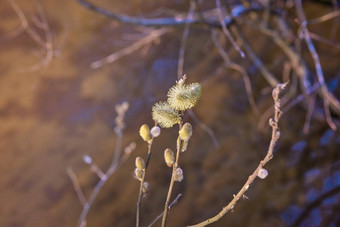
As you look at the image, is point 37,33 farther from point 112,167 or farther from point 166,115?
point 166,115

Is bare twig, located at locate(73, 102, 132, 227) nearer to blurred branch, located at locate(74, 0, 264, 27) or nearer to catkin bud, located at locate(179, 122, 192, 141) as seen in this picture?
blurred branch, located at locate(74, 0, 264, 27)

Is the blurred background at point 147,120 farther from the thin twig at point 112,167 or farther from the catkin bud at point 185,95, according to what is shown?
the catkin bud at point 185,95

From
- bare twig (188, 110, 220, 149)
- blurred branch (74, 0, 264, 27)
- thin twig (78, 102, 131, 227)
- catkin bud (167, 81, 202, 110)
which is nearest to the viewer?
catkin bud (167, 81, 202, 110)

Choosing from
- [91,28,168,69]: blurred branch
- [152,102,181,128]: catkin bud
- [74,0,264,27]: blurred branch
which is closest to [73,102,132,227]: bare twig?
[91,28,168,69]: blurred branch

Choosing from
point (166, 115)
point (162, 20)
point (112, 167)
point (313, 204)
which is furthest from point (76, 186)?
point (166, 115)

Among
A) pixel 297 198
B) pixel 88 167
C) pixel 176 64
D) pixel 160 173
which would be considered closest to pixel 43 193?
pixel 88 167

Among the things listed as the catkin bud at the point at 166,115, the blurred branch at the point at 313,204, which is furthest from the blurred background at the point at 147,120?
the catkin bud at the point at 166,115

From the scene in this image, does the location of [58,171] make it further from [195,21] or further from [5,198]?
[195,21]

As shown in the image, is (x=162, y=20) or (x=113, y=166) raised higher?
(x=162, y=20)
